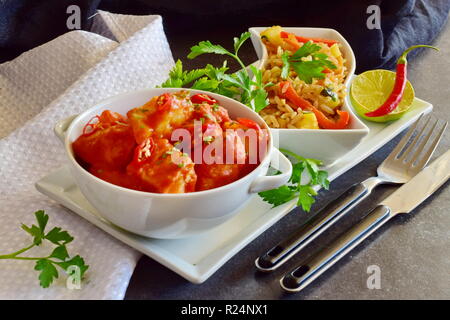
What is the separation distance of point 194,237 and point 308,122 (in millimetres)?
465

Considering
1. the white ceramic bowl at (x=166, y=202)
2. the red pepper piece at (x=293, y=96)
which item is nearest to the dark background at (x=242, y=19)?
the red pepper piece at (x=293, y=96)

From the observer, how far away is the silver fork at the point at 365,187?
1.27 m

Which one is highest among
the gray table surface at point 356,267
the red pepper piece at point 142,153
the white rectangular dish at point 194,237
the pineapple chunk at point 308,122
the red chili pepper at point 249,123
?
the red pepper piece at point 142,153

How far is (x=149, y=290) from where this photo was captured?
122cm

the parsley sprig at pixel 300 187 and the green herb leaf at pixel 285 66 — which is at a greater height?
the green herb leaf at pixel 285 66

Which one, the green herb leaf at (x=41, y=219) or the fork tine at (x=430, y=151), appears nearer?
the green herb leaf at (x=41, y=219)

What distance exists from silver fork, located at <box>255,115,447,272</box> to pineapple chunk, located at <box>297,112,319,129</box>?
0.64ft

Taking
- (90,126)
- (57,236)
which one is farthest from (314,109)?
(57,236)

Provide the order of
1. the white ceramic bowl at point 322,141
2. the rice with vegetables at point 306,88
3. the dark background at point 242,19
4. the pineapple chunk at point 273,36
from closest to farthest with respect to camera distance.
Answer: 1. the white ceramic bowl at point 322,141
2. the rice with vegetables at point 306,88
3. the pineapple chunk at point 273,36
4. the dark background at point 242,19

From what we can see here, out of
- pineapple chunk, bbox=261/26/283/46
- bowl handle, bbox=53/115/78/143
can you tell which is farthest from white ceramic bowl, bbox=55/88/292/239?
pineapple chunk, bbox=261/26/283/46

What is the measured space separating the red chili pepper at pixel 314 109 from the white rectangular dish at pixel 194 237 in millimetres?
316

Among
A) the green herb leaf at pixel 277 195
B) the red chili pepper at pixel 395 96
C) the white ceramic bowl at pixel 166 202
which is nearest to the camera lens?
the white ceramic bowl at pixel 166 202

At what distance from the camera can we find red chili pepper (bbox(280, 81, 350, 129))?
159cm

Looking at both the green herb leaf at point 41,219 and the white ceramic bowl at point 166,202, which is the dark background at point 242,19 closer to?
the white ceramic bowl at point 166,202
